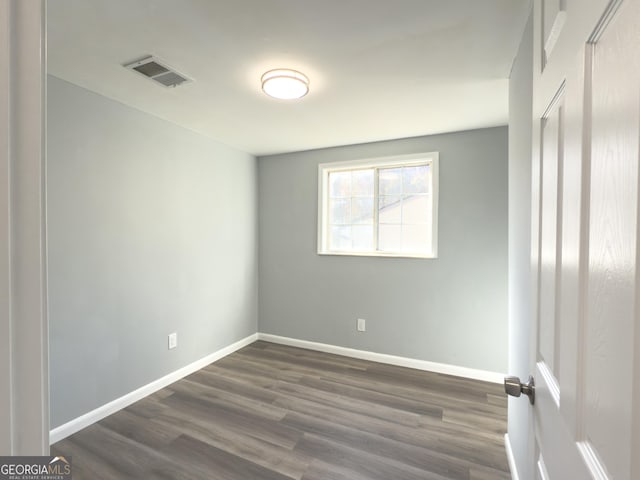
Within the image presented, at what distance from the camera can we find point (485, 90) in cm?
211

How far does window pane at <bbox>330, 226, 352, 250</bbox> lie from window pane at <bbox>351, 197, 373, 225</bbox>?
0.49 ft

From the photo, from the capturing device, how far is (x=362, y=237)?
345 centimetres

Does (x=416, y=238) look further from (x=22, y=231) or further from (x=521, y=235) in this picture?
(x=22, y=231)

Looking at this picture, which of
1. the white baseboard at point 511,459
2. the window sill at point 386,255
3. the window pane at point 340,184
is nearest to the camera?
the white baseboard at point 511,459

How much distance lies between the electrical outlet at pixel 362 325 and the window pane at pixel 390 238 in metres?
0.80

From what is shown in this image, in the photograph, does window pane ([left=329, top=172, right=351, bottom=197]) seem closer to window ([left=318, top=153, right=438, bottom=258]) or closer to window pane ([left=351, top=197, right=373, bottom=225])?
window ([left=318, top=153, right=438, bottom=258])

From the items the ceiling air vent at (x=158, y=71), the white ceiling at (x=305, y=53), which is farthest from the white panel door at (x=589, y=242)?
the ceiling air vent at (x=158, y=71)

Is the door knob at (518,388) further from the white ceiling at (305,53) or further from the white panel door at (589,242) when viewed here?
the white ceiling at (305,53)

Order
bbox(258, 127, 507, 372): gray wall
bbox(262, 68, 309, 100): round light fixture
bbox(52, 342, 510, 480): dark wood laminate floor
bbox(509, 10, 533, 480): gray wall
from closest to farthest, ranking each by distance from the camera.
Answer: bbox(509, 10, 533, 480): gray wall < bbox(52, 342, 510, 480): dark wood laminate floor < bbox(262, 68, 309, 100): round light fixture < bbox(258, 127, 507, 372): gray wall

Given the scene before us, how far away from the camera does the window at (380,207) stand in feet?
10.3

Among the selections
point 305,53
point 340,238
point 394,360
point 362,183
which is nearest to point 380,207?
point 362,183

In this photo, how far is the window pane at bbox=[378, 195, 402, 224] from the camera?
3271 mm

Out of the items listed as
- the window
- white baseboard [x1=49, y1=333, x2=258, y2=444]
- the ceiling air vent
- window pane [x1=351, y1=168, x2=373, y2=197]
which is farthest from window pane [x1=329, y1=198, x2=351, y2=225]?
the ceiling air vent

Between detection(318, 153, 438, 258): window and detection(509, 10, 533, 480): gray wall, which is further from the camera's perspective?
detection(318, 153, 438, 258): window
